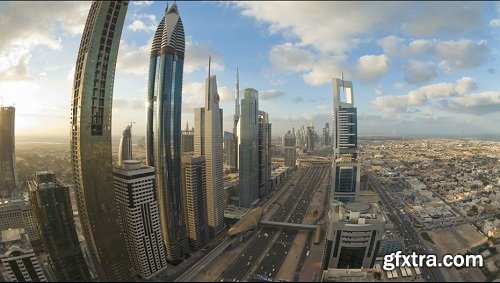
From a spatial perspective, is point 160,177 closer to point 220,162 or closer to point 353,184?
point 220,162

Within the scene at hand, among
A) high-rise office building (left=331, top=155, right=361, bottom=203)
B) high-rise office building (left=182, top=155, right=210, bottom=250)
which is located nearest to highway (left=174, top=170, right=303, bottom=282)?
high-rise office building (left=182, top=155, right=210, bottom=250)

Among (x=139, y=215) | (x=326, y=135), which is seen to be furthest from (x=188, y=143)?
(x=326, y=135)

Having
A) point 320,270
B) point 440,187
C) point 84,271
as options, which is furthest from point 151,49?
point 440,187

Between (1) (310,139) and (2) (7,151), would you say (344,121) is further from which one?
(1) (310,139)

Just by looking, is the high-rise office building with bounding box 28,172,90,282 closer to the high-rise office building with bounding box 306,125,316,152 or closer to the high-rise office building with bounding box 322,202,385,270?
the high-rise office building with bounding box 322,202,385,270

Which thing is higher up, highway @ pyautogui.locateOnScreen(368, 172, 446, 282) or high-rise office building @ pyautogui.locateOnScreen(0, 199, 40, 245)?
A: high-rise office building @ pyautogui.locateOnScreen(0, 199, 40, 245)

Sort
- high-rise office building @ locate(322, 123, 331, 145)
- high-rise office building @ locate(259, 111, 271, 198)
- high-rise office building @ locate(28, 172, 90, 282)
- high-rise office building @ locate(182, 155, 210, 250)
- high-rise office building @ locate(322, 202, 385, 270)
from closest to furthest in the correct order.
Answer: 1. high-rise office building @ locate(28, 172, 90, 282)
2. high-rise office building @ locate(322, 202, 385, 270)
3. high-rise office building @ locate(182, 155, 210, 250)
4. high-rise office building @ locate(259, 111, 271, 198)
5. high-rise office building @ locate(322, 123, 331, 145)

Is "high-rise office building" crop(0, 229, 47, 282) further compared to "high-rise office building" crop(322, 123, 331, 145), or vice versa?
"high-rise office building" crop(322, 123, 331, 145)
